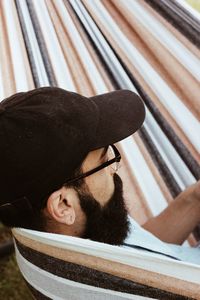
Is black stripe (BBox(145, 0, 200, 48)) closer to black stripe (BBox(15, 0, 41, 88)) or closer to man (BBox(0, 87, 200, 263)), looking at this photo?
man (BBox(0, 87, 200, 263))

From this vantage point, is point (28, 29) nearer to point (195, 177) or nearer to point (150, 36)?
point (150, 36)

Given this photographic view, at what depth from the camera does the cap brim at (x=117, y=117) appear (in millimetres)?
1165

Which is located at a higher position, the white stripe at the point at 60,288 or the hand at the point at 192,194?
the hand at the point at 192,194

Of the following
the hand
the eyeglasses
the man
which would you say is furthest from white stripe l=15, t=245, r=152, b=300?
the hand

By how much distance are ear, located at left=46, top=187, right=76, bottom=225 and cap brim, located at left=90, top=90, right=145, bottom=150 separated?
149mm

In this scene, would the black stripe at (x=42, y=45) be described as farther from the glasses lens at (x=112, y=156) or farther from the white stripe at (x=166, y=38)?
the glasses lens at (x=112, y=156)

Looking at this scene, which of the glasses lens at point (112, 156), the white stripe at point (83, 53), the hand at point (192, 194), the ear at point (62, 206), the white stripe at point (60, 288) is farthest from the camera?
the white stripe at point (83, 53)

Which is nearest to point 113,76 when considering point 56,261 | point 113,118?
point 113,118

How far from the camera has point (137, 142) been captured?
178 centimetres

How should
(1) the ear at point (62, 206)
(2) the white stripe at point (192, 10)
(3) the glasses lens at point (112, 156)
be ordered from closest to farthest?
(1) the ear at point (62, 206) → (3) the glasses lens at point (112, 156) → (2) the white stripe at point (192, 10)

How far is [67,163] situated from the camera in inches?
42.4

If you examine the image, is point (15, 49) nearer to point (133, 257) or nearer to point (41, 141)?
point (41, 141)

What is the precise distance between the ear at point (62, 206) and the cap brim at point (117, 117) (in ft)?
0.49

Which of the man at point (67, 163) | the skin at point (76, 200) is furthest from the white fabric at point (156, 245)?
the skin at point (76, 200)
